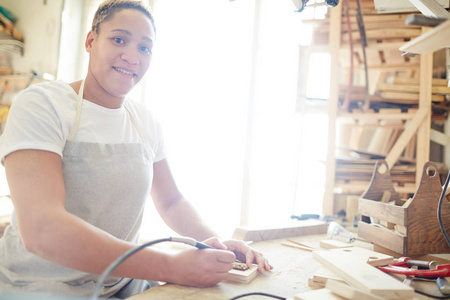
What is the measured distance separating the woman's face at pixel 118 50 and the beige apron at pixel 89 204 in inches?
3.8

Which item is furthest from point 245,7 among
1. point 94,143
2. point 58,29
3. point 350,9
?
point 94,143

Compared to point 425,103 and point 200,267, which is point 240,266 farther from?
point 425,103

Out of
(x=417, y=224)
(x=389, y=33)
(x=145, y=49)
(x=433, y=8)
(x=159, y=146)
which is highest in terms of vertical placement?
(x=389, y=33)

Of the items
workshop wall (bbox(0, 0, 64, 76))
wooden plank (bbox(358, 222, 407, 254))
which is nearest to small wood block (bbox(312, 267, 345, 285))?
wooden plank (bbox(358, 222, 407, 254))

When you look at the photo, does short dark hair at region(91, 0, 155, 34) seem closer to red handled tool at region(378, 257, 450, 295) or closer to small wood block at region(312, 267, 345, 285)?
small wood block at region(312, 267, 345, 285)

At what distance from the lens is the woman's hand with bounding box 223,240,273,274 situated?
106 centimetres

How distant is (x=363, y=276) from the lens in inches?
33.0

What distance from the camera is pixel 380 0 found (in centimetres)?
131

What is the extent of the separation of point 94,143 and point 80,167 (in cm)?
9

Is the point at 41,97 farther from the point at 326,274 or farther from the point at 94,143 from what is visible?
the point at 326,274

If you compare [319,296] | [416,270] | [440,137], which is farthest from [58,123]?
[440,137]

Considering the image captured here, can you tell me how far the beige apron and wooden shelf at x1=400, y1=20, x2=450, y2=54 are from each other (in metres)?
0.97

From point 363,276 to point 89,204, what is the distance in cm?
86

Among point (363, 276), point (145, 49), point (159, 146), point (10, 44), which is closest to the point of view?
point (363, 276)
